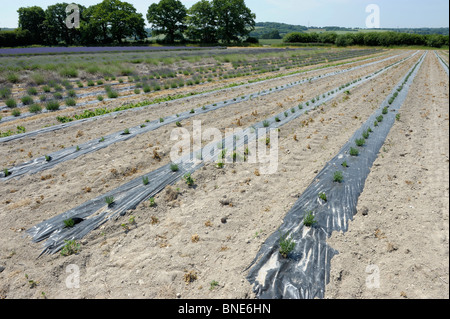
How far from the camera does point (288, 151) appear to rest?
23.3ft

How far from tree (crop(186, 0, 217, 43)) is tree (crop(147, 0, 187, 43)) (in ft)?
7.84

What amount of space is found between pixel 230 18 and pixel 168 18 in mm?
17498

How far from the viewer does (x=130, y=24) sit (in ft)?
201

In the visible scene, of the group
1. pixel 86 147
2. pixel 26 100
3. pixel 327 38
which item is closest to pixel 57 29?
pixel 26 100

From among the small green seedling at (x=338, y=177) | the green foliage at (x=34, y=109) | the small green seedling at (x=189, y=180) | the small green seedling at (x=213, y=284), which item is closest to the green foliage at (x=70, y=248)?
the small green seedling at (x=213, y=284)

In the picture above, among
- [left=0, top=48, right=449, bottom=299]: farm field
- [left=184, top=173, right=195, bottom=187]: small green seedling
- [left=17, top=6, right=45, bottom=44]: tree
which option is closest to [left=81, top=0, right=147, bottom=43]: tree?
[left=17, top=6, right=45, bottom=44]: tree

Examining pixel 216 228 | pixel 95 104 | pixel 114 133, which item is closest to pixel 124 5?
pixel 95 104

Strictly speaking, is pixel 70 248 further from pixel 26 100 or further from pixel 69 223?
pixel 26 100

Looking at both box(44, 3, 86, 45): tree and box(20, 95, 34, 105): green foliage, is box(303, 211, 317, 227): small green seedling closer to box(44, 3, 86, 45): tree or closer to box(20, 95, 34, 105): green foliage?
box(20, 95, 34, 105): green foliage

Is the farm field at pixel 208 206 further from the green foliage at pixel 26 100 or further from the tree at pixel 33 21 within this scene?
the tree at pixel 33 21

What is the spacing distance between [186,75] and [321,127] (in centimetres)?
1504

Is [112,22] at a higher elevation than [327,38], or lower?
lower

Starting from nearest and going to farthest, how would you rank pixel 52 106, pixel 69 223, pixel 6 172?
pixel 69 223
pixel 6 172
pixel 52 106

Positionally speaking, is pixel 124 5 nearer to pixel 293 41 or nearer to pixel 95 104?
pixel 293 41
